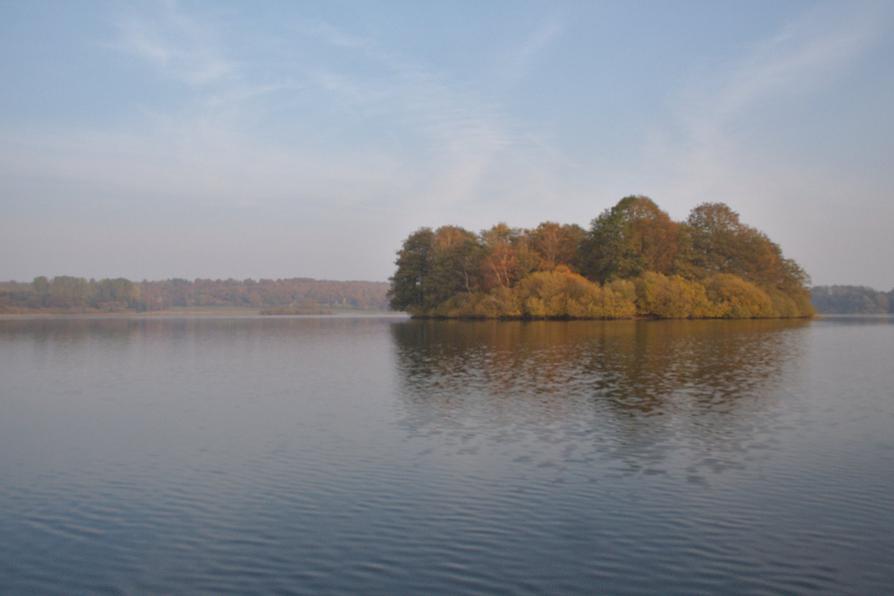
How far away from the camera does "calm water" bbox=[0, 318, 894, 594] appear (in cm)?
798

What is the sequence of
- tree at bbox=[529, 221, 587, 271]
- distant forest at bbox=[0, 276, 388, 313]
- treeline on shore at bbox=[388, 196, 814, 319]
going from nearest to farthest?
treeline on shore at bbox=[388, 196, 814, 319] → tree at bbox=[529, 221, 587, 271] → distant forest at bbox=[0, 276, 388, 313]

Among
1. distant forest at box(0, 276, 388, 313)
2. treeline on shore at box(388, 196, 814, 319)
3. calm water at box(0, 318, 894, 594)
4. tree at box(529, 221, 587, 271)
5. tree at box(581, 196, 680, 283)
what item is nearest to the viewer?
calm water at box(0, 318, 894, 594)

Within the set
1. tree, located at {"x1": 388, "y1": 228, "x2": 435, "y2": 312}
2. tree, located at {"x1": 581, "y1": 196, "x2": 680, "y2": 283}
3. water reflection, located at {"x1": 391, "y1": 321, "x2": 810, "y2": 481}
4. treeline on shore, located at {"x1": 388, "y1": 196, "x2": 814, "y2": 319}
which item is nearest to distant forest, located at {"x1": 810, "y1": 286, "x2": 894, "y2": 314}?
treeline on shore, located at {"x1": 388, "y1": 196, "x2": 814, "y2": 319}

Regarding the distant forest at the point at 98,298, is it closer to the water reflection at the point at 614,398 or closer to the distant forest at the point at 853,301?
the distant forest at the point at 853,301

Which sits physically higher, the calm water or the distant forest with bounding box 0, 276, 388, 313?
the distant forest with bounding box 0, 276, 388, 313

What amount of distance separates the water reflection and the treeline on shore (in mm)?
44258

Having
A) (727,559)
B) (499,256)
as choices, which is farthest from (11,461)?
(499,256)

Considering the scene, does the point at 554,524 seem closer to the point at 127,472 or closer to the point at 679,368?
the point at 127,472

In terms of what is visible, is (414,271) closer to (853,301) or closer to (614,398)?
(614,398)

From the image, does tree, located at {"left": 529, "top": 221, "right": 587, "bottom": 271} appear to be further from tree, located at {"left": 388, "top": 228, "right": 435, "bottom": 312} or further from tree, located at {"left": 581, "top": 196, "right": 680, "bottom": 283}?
tree, located at {"left": 388, "top": 228, "right": 435, "bottom": 312}

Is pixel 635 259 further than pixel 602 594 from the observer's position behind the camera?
Yes

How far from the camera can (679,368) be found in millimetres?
28781

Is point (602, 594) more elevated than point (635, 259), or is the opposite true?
point (635, 259)

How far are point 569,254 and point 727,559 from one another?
3454 inches
